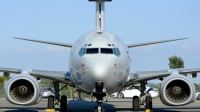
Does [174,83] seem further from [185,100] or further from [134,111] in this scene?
[134,111]

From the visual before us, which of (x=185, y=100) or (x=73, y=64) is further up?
(x=73, y=64)

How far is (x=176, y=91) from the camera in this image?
70.7 ft

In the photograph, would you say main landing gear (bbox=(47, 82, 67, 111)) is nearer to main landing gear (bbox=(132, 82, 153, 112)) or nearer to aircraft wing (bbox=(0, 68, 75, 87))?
aircraft wing (bbox=(0, 68, 75, 87))

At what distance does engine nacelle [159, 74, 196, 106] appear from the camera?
69.1 feet

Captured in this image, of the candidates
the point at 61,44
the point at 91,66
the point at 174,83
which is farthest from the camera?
the point at 61,44

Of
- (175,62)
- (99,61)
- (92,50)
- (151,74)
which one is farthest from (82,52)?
(175,62)

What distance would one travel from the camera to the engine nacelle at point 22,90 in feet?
71.4

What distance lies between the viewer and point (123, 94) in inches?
2662

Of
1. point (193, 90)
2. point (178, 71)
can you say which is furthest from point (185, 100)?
point (178, 71)

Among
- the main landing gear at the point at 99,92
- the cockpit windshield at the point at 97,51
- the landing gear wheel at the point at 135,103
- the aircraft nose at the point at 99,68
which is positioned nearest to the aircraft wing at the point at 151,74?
the landing gear wheel at the point at 135,103

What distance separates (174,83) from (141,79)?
2.36 metres

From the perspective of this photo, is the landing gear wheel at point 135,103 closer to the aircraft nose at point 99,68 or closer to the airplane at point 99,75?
the airplane at point 99,75

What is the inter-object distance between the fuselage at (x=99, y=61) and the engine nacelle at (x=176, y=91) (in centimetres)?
216

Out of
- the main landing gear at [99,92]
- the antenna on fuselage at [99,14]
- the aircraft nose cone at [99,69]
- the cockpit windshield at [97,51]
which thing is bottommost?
the main landing gear at [99,92]
